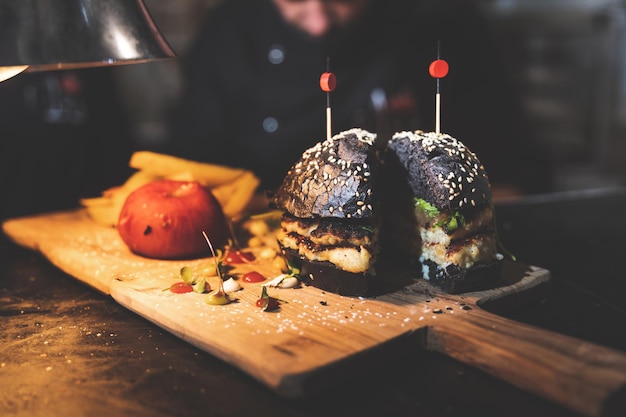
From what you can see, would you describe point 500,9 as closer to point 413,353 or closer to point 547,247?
point 547,247

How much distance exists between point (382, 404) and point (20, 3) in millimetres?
1218

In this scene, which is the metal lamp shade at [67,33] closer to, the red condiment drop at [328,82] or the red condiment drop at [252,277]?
the red condiment drop at [328,82]

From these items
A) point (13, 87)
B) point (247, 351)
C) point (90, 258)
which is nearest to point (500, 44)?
point (13, 87)

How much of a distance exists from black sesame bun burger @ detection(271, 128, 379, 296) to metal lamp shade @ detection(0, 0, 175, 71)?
2.31 feet

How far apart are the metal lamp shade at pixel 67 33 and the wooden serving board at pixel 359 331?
29.7 inches

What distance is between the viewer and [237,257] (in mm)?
2355

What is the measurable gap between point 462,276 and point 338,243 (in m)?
0.41

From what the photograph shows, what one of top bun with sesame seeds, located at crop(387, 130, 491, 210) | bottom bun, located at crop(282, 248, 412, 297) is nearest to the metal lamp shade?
bottom bun, located at crop(282, 248, 412, 297)

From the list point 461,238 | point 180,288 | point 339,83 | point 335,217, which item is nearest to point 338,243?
point 335,217

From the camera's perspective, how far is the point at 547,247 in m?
2.59

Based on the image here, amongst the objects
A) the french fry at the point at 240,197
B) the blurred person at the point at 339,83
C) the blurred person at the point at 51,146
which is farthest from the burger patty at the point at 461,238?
the blurred person at the point at 51,146

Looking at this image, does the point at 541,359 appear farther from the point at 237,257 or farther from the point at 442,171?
the point at 237,257

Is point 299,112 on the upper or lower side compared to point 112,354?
upper

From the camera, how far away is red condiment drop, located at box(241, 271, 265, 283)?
6.95 feet
